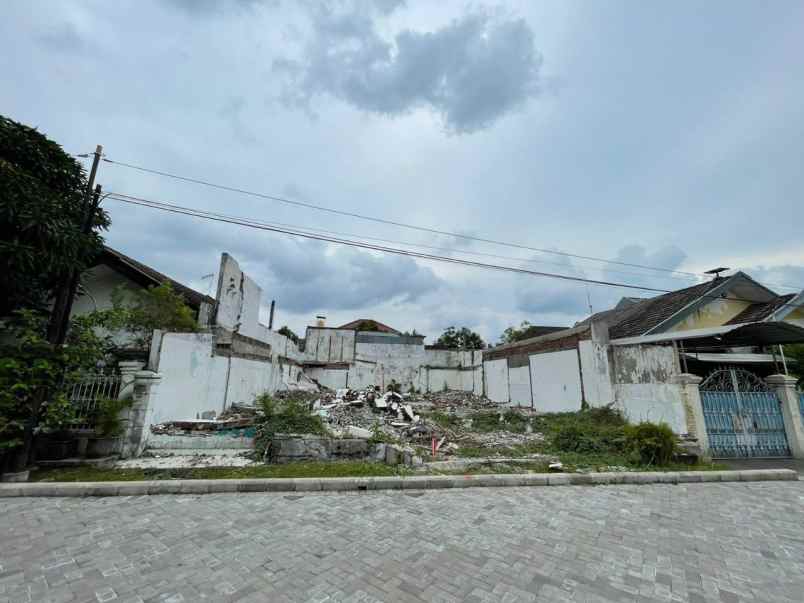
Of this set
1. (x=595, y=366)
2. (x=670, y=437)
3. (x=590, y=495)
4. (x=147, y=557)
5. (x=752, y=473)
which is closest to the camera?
(x=147, y=557)

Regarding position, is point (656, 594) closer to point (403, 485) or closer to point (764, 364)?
point (403, 485)

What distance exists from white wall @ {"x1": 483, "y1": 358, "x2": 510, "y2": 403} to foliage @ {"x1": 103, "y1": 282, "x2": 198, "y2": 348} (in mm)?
13398

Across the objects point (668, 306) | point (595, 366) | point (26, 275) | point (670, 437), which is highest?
point (668, 306)

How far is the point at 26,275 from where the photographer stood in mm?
6328

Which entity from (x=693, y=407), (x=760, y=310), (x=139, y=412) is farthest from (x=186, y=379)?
(x=760, y=310)

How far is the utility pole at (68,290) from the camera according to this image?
5.94 m

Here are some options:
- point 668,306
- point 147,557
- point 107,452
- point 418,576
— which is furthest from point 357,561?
point 668,306

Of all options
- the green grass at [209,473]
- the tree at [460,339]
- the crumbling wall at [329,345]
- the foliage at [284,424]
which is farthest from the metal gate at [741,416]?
the tree at [460,339]

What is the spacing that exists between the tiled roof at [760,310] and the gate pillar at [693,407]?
784 centimetres

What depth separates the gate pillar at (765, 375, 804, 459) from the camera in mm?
7988

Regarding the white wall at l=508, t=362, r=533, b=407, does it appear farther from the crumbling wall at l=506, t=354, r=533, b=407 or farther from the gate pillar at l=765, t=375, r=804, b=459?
the gate pillar at l=765, t=375, r=804, b=459

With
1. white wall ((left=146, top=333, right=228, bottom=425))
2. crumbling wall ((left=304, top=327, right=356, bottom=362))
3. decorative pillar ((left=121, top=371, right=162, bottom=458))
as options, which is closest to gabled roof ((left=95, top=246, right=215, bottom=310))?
white wall ((left=146, top=333, right=228, bottom=425))

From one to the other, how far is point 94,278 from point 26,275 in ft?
20.7

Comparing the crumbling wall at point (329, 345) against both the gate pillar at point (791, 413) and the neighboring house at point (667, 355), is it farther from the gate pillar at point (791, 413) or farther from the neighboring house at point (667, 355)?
the gate pillar at point (791, 413)
